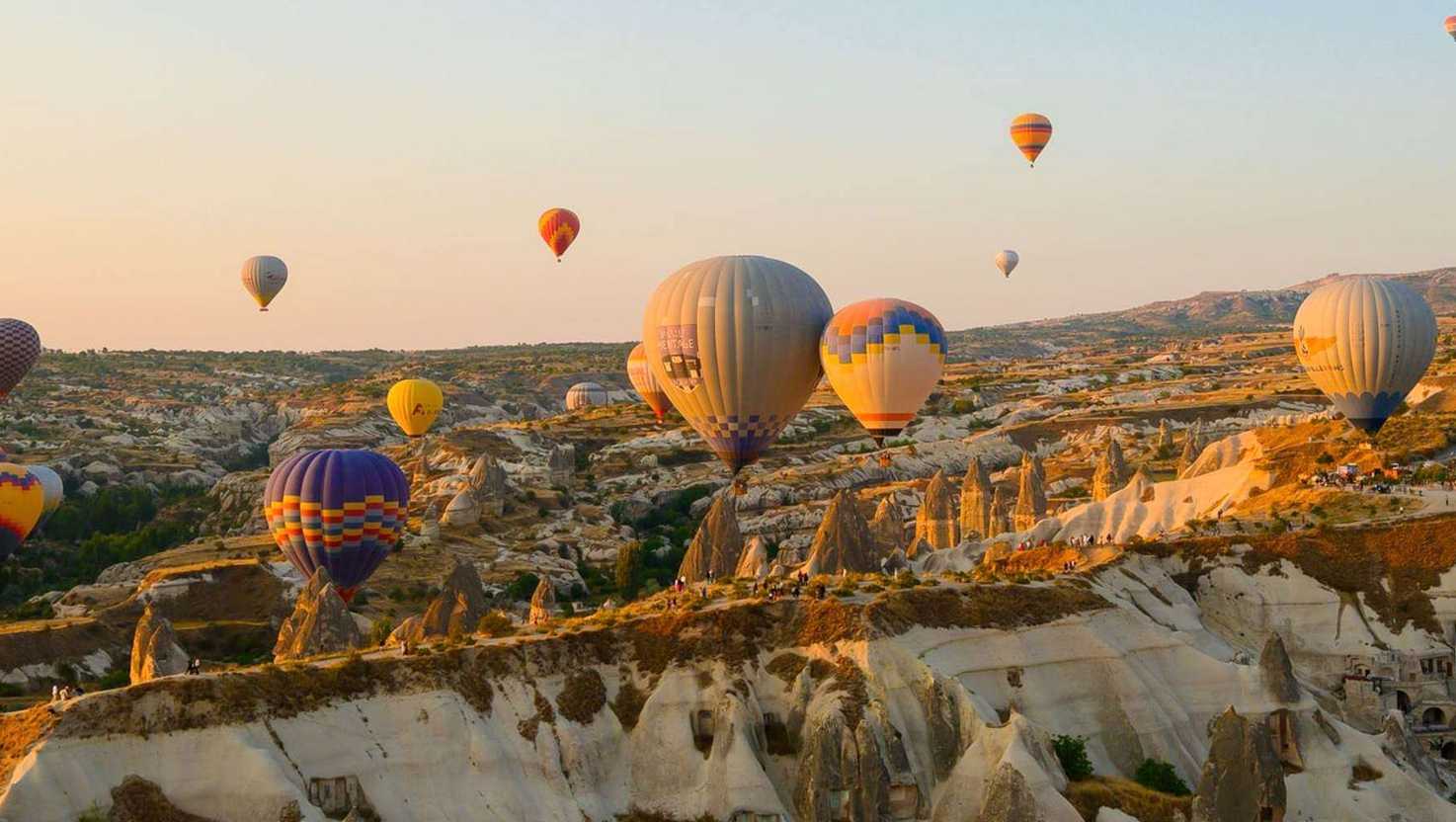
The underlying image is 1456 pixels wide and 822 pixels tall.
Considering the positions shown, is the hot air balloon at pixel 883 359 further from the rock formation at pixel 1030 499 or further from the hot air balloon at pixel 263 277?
the hot air balloon at pixel 263 277

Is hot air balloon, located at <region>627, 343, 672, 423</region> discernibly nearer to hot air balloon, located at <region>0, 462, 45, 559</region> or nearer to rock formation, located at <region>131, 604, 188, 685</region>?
hot air balloon, located at <region>0, 462, 45, 559</region>

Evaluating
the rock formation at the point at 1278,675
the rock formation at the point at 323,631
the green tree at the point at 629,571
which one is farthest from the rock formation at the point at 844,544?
the green tree at the point at 629,571

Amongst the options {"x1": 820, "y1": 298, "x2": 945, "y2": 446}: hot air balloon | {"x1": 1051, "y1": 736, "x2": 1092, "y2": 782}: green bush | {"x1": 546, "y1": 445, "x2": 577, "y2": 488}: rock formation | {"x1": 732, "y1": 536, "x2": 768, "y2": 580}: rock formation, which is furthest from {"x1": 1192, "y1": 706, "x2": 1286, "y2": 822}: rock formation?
{"x1": 546, "y1": 445, "x2": 577, "y2": 488}: rock formation

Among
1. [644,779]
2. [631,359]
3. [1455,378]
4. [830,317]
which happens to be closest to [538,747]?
[644,779]

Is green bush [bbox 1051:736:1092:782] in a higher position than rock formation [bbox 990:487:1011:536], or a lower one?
lower

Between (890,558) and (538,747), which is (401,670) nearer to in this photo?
(538,747)

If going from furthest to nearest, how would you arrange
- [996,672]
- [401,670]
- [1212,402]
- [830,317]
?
[1212,402], [830,317], [996,672], [401,670]

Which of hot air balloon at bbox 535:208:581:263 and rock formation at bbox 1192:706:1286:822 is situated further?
hot air balloon at bbox 535:208:581:263
